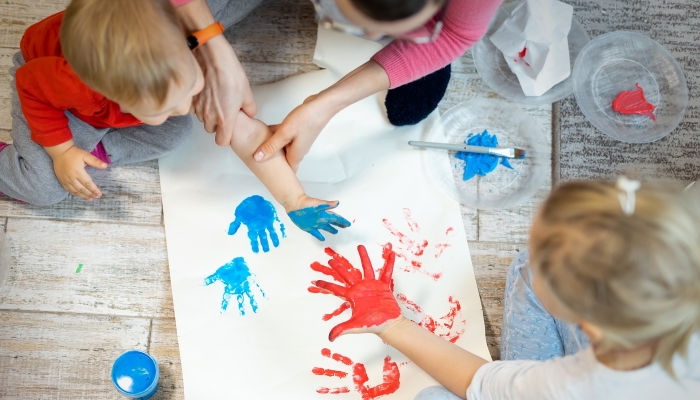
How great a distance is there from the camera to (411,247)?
1.06 m

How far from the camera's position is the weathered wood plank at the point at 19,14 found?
114cm

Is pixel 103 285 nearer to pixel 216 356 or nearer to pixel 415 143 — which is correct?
pixel 216 356

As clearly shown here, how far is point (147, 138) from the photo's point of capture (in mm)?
1049

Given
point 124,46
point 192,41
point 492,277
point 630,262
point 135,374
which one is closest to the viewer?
point 630,262

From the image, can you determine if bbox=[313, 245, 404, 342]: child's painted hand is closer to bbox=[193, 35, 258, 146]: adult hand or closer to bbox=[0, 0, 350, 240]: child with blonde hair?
bbox=[0, 0, 350, 240]: child with blonde hair

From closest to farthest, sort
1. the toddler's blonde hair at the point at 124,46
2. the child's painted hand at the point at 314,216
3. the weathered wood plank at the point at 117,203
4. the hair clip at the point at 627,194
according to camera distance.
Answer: the hair clip at the point at 627,194 < the toddler's blonde hair at the point at 124,46 < the child's painted hand at the point at 314,216 < the weathered wood plank at the point at 117,203

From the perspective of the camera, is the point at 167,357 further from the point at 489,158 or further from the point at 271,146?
the point at 489,158

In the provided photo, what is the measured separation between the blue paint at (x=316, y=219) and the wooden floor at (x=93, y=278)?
10.6 inches

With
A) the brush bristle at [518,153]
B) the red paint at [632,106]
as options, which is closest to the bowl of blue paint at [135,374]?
the brush bristle at [518,153]

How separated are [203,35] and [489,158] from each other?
0.59 metres

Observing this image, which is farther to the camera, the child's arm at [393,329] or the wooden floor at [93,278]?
the wooden floor at [93,278]

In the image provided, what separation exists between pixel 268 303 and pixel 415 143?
414 millimetres

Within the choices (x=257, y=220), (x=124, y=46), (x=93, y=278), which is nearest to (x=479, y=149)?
(x=257, y=220)

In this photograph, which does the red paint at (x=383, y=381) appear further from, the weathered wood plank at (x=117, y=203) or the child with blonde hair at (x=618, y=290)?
the weathered wood plank at (x=117, y=203)
